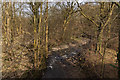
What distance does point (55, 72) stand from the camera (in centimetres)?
649

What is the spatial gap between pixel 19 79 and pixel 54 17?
15.4 metres

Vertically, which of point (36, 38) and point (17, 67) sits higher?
point (36, 38)

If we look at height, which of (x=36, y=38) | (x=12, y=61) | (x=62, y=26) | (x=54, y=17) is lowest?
(x=12, y=61)

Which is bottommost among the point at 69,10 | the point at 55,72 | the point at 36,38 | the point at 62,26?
the point at 55,72

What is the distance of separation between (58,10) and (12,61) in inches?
597

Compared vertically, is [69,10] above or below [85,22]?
above

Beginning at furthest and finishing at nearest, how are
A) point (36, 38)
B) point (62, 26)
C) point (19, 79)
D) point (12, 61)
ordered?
point (62, 26) → point (12, 61) → point (36, 38) → point (19, 79)

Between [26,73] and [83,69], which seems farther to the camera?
[83,69]

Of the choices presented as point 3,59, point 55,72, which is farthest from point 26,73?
point 3,59

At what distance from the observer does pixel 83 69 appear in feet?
22.0

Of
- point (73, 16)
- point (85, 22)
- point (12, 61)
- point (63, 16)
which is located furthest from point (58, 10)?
point (12, 61)

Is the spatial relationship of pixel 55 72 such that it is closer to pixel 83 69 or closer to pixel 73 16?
pixel 83 69

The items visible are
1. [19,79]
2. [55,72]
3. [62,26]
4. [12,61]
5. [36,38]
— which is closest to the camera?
[19,79]

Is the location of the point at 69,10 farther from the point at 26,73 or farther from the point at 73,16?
the point at 26,73
